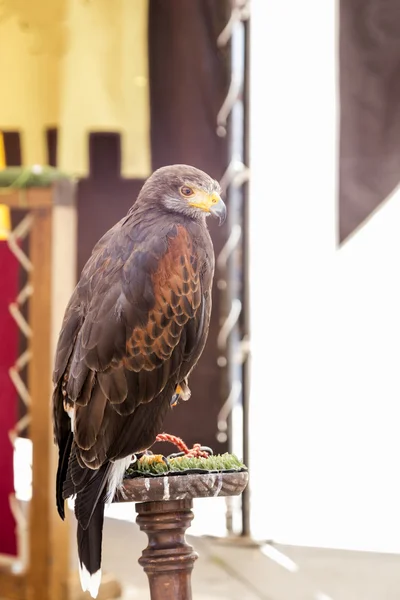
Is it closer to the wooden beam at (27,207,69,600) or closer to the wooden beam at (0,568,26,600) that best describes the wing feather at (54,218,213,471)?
the wooden beam at (27,207,69,600)

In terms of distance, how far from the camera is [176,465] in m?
1.14

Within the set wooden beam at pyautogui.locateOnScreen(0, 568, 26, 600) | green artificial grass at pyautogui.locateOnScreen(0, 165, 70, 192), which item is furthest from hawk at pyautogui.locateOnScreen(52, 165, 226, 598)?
wooden beam at pyautogui.locateOnScreen(0, 568, 26, 600)

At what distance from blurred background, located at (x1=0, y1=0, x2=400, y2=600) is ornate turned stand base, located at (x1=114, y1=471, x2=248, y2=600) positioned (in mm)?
1613

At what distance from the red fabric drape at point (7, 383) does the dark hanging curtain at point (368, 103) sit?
45.6 inches

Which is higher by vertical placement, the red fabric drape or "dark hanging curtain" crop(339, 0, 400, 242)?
"dark hanging curtain" crop(339, 0, 400, 242)

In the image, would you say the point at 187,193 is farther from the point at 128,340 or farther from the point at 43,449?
the point at 43,449

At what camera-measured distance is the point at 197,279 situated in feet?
3.70

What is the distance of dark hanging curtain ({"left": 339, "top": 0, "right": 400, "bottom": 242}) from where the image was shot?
111 inches

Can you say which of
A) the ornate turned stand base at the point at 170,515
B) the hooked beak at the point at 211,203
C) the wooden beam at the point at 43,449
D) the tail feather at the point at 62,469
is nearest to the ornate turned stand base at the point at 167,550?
the ornate turned stand base at the point at 170,515

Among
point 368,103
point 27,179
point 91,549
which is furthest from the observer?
point 368,103

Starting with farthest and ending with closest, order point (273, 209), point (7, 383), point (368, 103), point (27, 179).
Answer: point (273, 209) < point (368, 103) < point (7, 383) < point (27, 179)

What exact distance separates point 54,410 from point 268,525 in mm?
1972

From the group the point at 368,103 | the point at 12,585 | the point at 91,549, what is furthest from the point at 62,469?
the point at 368,103

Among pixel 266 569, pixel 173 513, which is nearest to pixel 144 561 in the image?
pixel 173 513
